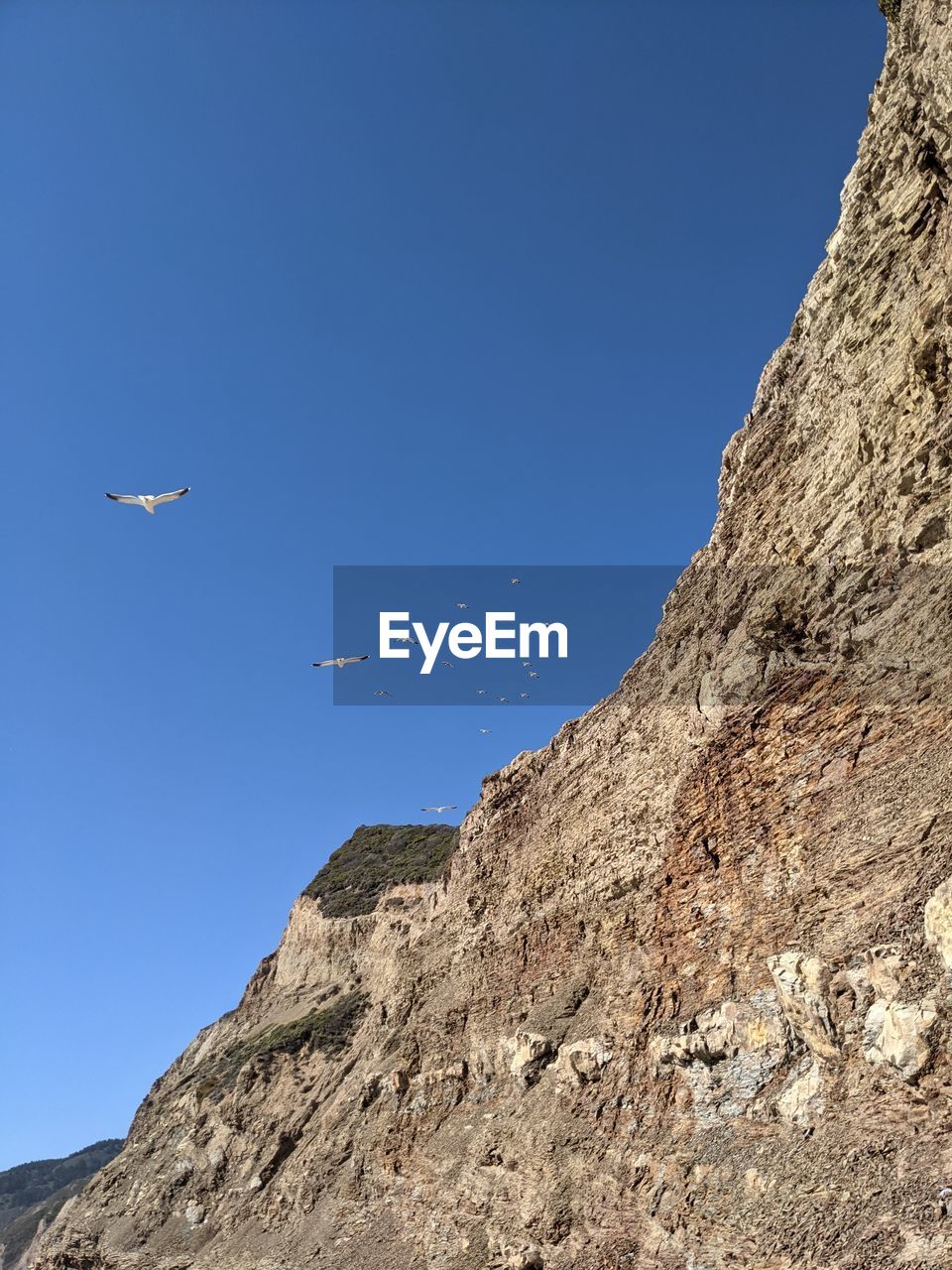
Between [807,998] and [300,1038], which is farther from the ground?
[807,998]

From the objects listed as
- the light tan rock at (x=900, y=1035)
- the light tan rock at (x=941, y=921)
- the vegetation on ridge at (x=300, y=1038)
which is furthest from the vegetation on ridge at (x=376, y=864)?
the light tan rock at (x=941, y=921)

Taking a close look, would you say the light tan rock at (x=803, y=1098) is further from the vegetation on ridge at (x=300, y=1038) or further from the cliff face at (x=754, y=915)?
the vegetation on ridge at (x=300, y=1038)

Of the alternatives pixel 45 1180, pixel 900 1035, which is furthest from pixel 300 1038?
pixel 45 1180

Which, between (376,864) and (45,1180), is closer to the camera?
(376,864)

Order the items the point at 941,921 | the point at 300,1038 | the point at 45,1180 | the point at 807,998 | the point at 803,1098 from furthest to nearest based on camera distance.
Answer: the point at 45,1180 < the point at 300,1038 < the point at 807,998 < the point at 803,1098 < the point at 941,921

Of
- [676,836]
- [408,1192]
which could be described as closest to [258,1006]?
[408,1192]

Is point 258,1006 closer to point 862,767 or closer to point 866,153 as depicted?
point 862,767

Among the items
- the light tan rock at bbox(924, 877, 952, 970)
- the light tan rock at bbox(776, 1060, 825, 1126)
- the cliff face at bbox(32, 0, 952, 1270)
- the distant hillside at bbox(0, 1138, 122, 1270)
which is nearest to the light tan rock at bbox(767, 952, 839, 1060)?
the cliff face at bbox(32, 0, 952, 1270)

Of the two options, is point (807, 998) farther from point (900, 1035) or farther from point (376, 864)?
point (376, 864)
